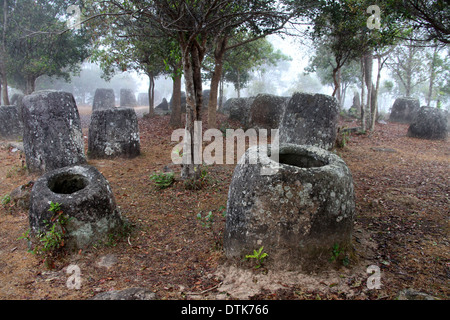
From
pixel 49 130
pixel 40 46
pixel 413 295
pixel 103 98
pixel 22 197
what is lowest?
pixel 413 295

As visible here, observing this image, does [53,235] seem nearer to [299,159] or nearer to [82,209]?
[82,209]

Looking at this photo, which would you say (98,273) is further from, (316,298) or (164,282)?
(316,298)

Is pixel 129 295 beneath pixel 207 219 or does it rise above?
beneath

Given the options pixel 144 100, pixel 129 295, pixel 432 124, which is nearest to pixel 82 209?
pixel 129 295

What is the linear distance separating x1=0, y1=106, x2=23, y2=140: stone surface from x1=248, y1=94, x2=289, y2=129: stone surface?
9.31 m

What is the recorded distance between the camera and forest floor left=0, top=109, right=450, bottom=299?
3.20 meters

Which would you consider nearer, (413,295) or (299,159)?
(413,295)

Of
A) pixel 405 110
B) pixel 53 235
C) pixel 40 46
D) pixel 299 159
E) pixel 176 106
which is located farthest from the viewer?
pixel 405 110

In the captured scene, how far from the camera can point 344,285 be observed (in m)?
3.12

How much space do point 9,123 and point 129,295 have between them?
1220 centimetres

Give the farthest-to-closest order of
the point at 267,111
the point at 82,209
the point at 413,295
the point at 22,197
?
the point at 267,111, the point at 22,197, the point at 82,209, the point at 413,295

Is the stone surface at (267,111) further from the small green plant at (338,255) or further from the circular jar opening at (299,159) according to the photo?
the small green plant at (338,255)

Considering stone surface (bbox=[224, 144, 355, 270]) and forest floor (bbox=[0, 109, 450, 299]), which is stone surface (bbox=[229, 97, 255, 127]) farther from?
stone surface (bbox=[224, 144, 355, 270])

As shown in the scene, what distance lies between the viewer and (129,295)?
297 centimetres
